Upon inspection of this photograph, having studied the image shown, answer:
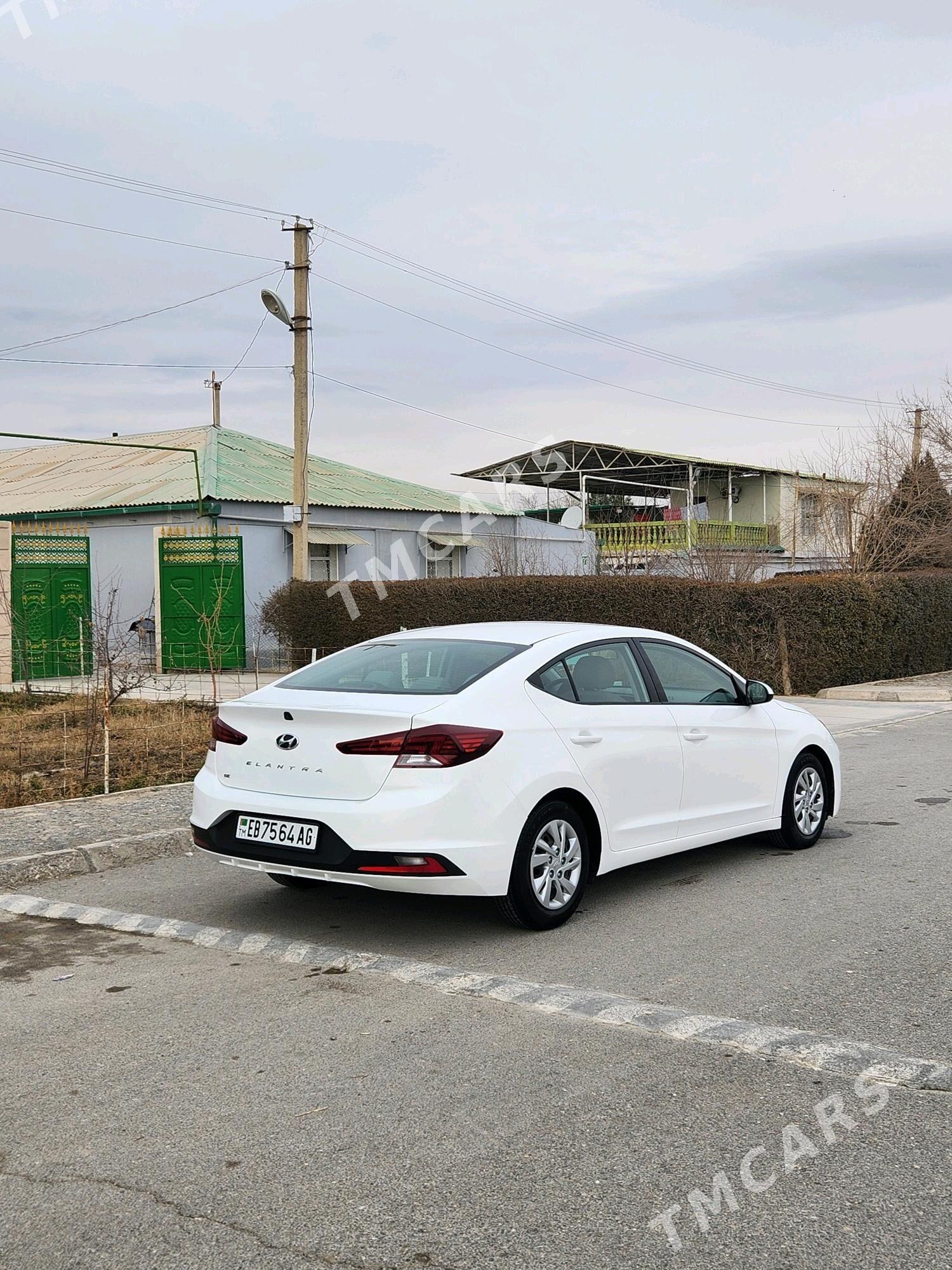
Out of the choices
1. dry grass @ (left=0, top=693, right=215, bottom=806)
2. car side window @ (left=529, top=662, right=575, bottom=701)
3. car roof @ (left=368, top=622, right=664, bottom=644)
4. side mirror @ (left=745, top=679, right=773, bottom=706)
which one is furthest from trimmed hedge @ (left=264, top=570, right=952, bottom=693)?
car side window @ (left=529, top=662, right=575, bottom=701)

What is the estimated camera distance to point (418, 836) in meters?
5.70

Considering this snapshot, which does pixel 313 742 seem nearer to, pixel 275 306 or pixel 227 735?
pixel 227 735

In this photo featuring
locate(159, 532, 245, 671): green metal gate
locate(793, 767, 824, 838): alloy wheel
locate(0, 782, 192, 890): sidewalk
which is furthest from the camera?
locate(159, 532, 245, 671): green metal gate

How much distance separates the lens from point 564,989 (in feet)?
17.2

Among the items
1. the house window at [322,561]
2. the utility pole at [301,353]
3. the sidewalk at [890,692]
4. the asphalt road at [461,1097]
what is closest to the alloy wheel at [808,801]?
the asphalt road at [461,1097]

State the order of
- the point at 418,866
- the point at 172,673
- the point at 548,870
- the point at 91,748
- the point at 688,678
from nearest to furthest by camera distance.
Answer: the point at 418,866
the point at 548,870
the point at 688,678
the point at 91,748
the point at 172,673

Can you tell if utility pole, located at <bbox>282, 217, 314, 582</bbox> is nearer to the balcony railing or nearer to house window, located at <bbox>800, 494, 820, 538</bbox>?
the balcony railing

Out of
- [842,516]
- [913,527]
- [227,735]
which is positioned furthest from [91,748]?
[842,516]

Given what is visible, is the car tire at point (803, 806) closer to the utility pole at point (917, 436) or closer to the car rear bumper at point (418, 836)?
the car rear bumper at point (418, 836)

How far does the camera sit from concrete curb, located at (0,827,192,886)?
293 inches

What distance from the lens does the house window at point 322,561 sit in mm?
29641

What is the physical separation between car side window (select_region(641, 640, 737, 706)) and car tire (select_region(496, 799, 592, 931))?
1310 millimetres

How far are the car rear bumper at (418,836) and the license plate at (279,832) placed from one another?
28 millimetres

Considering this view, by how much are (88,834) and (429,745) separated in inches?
136
